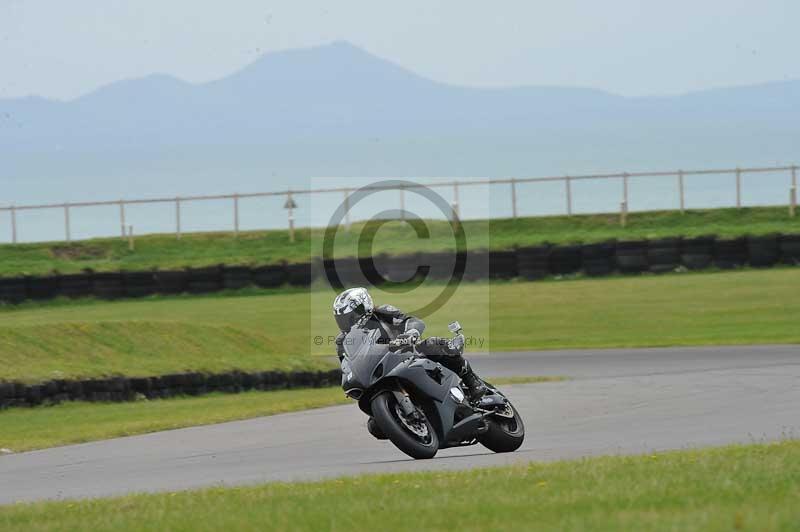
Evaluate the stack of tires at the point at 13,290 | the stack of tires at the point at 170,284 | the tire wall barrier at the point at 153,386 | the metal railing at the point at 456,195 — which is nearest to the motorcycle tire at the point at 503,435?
the tire wall barrier at the point at 153,386

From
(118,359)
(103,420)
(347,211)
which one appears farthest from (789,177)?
(103,420)

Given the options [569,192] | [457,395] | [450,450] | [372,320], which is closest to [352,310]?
[372,320]

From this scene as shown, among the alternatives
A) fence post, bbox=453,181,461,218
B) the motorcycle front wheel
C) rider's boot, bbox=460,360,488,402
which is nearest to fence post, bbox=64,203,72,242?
fence post, bbox=453,181,461,218

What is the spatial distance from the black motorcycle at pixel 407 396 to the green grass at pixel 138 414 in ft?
16.0

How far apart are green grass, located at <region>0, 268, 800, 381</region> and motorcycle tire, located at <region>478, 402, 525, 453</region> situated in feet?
27.2

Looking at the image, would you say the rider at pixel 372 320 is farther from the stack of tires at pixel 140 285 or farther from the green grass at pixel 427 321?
the stack of tires at pixel 140 285

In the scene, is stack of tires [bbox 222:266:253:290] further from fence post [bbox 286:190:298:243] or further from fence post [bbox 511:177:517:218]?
fence post [bbox 511:177:517:218]

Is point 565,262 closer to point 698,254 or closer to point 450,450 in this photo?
point 698,254

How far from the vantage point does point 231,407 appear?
60.4 feet

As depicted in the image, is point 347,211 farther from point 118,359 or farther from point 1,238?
point 118,359

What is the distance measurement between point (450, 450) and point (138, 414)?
6.25 m

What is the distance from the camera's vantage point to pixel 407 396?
11.3m

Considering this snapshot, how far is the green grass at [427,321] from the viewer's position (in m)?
20.7

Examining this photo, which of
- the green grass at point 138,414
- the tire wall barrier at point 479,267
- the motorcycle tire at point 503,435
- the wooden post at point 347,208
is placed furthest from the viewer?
the wooden post at point 347,208
